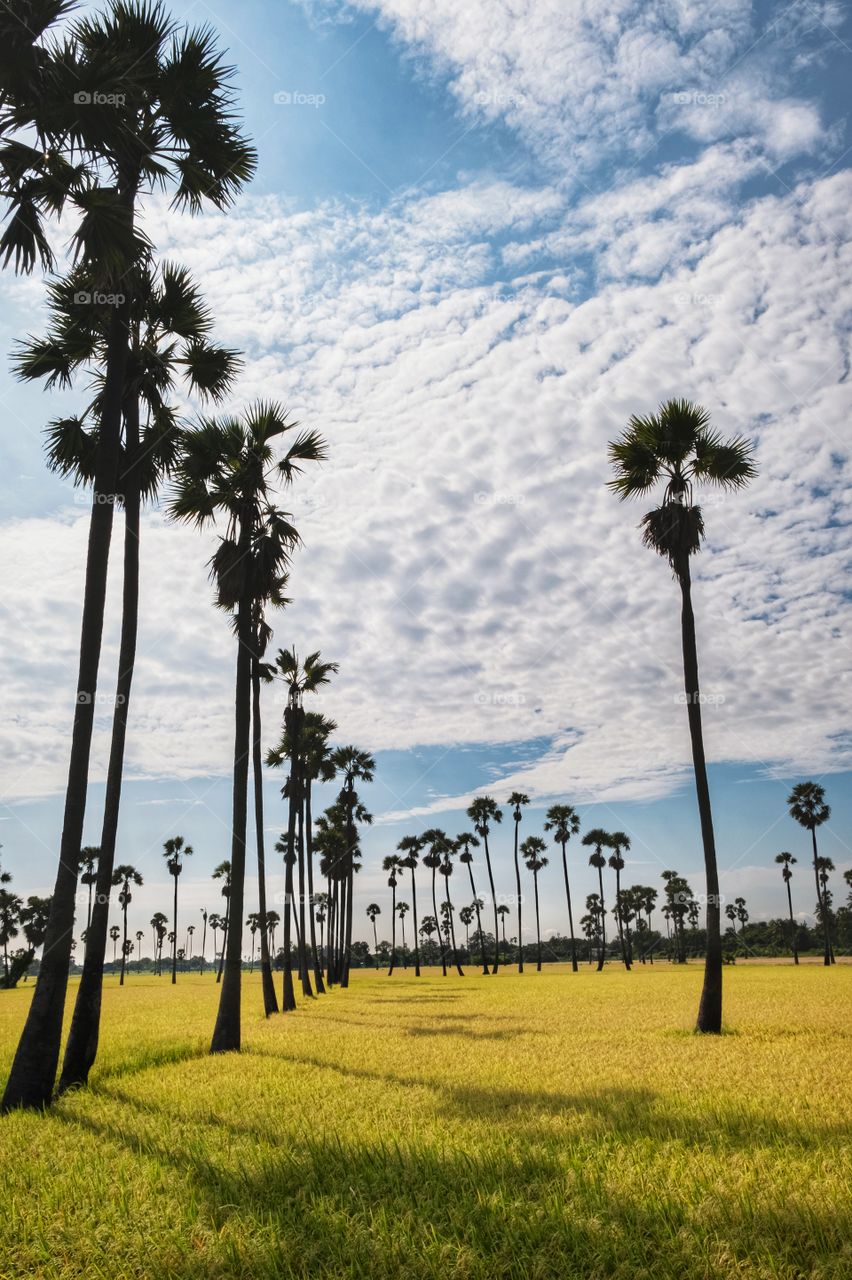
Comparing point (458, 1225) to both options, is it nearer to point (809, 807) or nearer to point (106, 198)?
point (106, 198)

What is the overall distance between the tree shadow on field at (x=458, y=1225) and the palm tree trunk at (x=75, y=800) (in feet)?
17.9

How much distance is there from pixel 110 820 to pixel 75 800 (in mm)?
3170

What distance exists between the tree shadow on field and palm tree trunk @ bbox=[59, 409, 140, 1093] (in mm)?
8109

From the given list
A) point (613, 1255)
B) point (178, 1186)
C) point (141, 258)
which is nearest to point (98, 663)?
point (141, 258)

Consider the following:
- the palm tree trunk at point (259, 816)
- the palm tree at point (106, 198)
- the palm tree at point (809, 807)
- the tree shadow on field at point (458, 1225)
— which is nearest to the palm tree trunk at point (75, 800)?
the palm tree at point (106, 198)

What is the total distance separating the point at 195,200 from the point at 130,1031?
77.4 feet

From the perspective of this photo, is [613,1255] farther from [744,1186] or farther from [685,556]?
[685,556]

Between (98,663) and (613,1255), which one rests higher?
(98,663)

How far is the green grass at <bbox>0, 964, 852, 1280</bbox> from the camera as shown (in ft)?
18.8

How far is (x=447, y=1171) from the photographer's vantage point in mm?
7473

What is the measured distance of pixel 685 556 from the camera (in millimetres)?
22094

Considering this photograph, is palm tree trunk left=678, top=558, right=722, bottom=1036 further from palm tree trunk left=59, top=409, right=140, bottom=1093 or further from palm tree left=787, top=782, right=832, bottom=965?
palm tree left=787, top=782, right=832, bottom=965

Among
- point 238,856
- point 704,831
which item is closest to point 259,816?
point 238,856

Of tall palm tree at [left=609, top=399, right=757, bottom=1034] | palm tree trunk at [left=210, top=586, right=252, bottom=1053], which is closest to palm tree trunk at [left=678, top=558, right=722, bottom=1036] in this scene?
tall palm tree at [left=609, top=399, right=757, bottom=1034]
